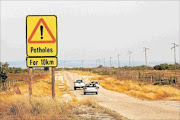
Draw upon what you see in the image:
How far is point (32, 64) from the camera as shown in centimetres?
1434

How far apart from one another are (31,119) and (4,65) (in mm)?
68582

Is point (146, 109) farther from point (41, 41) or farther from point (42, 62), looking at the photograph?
point (41, 41)

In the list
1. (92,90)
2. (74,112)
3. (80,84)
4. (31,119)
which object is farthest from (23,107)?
(80,84)

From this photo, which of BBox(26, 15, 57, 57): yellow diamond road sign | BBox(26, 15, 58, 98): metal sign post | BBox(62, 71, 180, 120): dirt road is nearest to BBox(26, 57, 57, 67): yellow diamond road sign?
BBox(26, 15, 58, 98): metal sign post

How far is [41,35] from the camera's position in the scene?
13.9 meters

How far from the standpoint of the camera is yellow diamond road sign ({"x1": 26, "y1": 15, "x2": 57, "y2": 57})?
1374 cm

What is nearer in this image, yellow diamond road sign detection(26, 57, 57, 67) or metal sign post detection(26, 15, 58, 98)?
metal sign post detection(26, 15, 58, 98)

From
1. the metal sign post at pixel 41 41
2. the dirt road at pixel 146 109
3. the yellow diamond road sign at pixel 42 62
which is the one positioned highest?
the metal sign post at pixel 41 41

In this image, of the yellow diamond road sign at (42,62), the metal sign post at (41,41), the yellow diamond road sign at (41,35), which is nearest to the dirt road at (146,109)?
the yellow diamond road sign at (42,62)

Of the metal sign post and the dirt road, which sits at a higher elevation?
the metal sign post

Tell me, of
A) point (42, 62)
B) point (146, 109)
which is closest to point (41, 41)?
point (42, 62)

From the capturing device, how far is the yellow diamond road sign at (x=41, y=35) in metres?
13.7

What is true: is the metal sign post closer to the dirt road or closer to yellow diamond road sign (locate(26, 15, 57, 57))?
yellow diamond road sign (locate(26, 15, 57, 57))

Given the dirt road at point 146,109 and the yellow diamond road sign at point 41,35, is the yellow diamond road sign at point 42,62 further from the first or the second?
the dirt road at point 146,109
